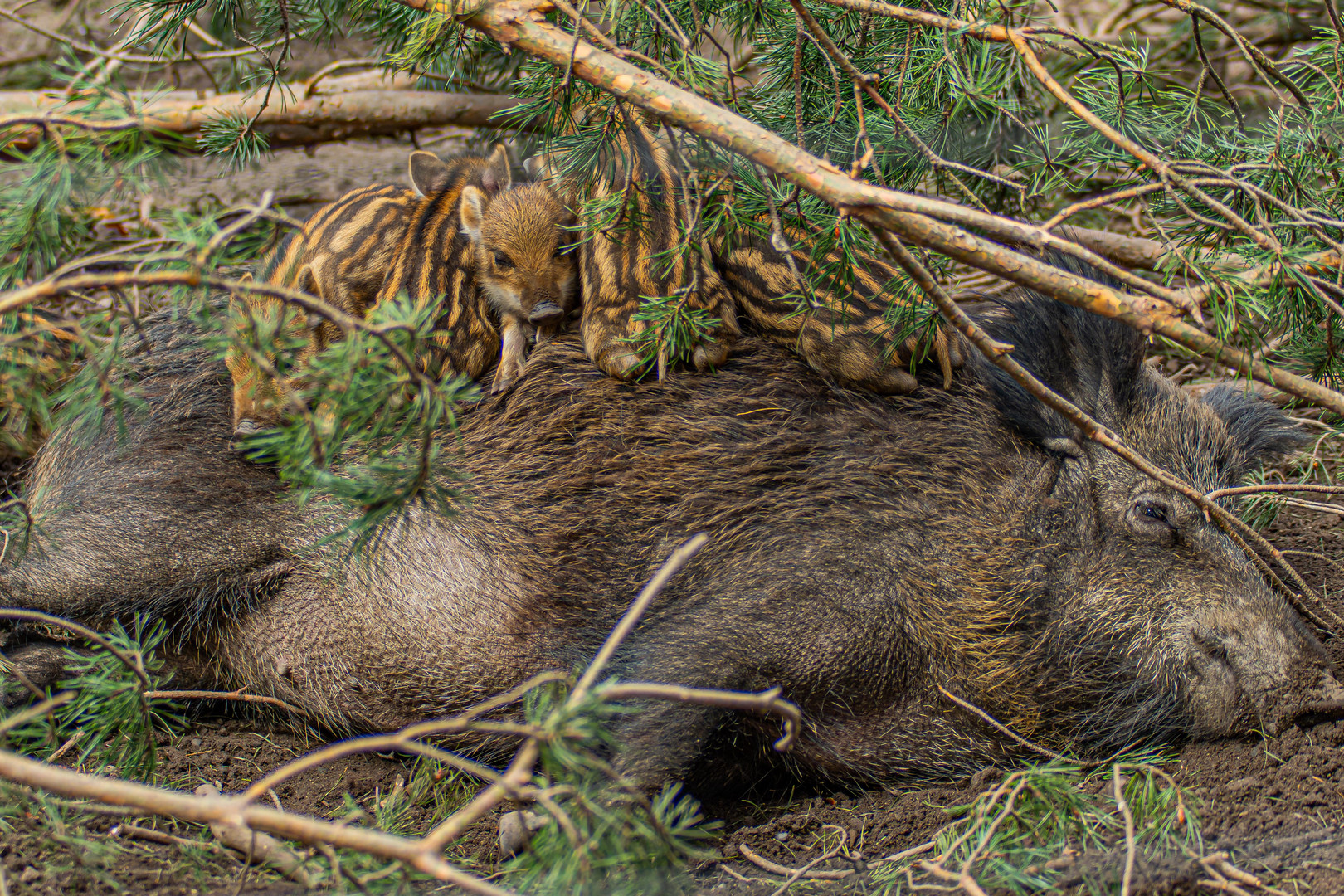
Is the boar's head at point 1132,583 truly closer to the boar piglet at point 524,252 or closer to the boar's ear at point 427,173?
the boar piglet at point 524,252

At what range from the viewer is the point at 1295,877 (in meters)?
2.19

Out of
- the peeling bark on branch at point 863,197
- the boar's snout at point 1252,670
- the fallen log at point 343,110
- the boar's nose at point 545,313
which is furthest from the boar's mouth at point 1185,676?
the fallen log at point 343,110

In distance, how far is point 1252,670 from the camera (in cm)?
288

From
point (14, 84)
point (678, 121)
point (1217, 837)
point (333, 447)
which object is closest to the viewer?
point (333, 447)

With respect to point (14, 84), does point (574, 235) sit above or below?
above

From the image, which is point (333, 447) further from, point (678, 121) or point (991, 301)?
point (991, 301)

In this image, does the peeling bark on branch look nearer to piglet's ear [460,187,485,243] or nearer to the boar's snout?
piglet's ear [460,187,485,243]

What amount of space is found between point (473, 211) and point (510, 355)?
485mm

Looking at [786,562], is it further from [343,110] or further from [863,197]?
[343,110]

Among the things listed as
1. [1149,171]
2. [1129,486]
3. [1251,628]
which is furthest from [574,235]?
[1251,628]

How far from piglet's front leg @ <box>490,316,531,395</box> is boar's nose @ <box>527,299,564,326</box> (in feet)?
0.47

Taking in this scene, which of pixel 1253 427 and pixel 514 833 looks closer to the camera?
pixel 514 833

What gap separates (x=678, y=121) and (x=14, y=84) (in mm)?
5554

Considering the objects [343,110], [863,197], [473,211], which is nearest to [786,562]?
[863,197]
